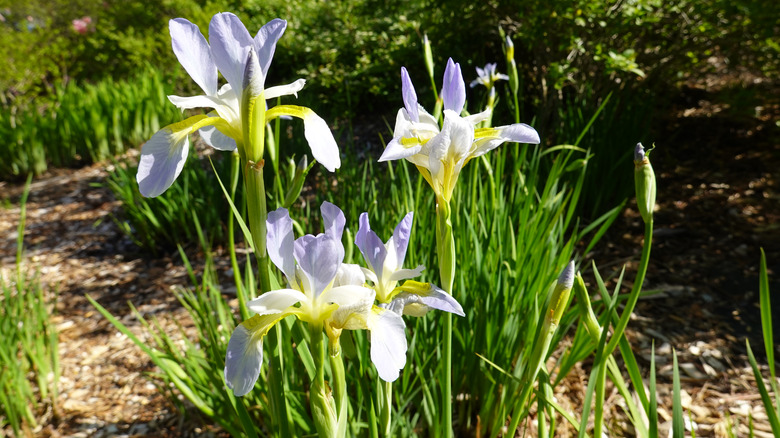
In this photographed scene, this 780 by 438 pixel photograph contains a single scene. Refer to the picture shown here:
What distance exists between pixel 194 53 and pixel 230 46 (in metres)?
0.06

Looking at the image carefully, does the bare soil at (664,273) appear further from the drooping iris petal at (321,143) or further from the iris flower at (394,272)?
the drooping iris petal at (321,143)

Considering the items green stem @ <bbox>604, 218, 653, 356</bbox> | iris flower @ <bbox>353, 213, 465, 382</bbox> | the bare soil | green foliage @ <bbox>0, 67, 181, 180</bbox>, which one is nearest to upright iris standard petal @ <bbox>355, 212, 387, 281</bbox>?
iris flower @ <bbox>353, 213, 465, 382</bbox>

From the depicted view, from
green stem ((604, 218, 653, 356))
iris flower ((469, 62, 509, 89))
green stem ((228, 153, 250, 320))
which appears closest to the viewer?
green stem ((604, 218, 653, 356))

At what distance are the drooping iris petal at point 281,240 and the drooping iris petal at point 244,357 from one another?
0.29 ft

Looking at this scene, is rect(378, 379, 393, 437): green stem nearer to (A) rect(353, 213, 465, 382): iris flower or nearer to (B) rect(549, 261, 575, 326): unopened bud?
(A) rect(353, 213, 465, 382): iris flower

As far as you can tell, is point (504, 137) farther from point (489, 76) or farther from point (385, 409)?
point (489, 76)

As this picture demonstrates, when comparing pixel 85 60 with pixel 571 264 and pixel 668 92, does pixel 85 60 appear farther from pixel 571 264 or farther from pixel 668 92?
pixel 571 264

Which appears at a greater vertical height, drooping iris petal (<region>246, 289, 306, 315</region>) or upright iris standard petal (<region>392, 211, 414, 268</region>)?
upright iris standard petal (<region>392, 211, 414, 268</region>)

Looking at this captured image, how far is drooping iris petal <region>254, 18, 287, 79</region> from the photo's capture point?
731 mm

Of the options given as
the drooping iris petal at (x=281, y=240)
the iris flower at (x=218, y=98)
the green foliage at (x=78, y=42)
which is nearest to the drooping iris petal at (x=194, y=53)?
the iris flower at (x=218, y=98)

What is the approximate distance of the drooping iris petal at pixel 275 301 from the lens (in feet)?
2.11

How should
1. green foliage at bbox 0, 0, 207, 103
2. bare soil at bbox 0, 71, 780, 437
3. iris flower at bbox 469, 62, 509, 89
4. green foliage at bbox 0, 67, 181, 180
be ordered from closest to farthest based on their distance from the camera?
bare soil at bbox 0, 71, 780, 437
iris flower at bbox 469, 62, 509, 89
green foliage at bbox 0, 67, 181, 180
green foliage at bbox 0, 0, 207, 103

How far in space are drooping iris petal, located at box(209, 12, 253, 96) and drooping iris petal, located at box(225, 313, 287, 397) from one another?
34 cm

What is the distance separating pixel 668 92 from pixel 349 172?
2.96 m
